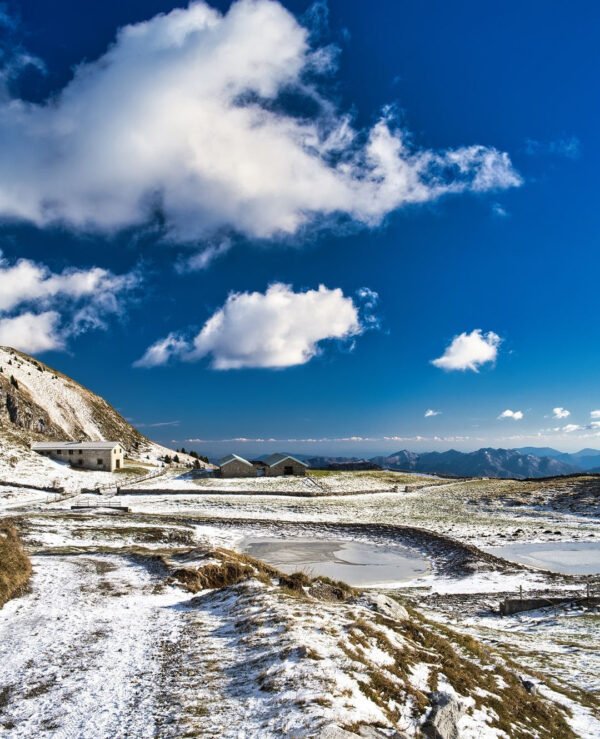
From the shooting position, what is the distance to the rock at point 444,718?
346 inches

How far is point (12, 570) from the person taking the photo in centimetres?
1955

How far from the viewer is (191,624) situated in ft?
47.6

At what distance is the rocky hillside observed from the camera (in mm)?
104438

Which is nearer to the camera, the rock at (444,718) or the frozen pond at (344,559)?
the rock at (444,718)

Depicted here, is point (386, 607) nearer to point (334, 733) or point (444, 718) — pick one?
point (444, 718)

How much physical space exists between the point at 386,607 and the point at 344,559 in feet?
62.9

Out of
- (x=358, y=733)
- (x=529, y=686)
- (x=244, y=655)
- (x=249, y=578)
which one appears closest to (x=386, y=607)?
(x=529, y=686)

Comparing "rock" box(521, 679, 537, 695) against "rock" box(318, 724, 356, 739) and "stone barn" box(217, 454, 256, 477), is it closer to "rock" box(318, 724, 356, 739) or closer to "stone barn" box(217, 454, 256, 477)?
"rock" box(318, 724, 356, 739)

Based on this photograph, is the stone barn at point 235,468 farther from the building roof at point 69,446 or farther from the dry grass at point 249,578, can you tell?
the dry grass at point 249,578

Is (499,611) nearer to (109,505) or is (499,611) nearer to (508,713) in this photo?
(508,713)

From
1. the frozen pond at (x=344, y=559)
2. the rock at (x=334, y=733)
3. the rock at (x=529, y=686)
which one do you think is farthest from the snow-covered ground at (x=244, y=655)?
the frozen pond at (x=344, y=559)

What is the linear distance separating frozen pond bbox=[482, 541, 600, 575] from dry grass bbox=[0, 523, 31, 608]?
30864mm

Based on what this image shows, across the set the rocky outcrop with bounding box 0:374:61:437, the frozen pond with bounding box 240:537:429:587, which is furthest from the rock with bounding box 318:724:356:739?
the rocky outcrop with bounding box 0:374:61:437

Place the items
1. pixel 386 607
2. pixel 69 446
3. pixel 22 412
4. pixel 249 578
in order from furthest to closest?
1. pixel 22 412
2. pixel 69 446
3. pixel 249 578
4. pixel 386 607
